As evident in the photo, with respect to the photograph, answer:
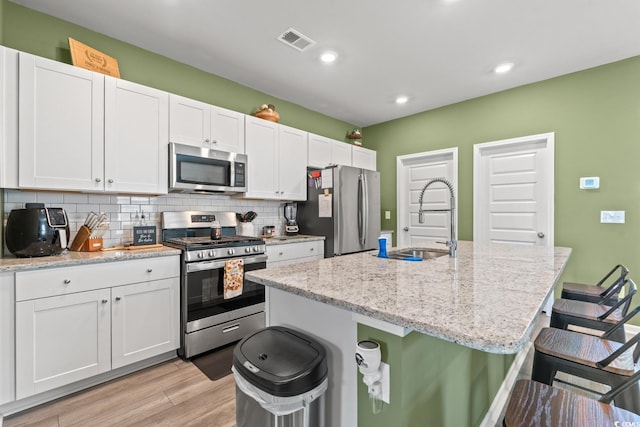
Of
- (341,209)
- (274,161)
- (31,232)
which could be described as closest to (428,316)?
(31,232)

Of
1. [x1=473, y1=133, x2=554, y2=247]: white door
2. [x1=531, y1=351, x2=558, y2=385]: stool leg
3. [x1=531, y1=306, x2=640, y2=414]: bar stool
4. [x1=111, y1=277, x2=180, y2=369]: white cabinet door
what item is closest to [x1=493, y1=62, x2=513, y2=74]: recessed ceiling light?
[x1=473, y1=133, x2=554, y2=247]: white door

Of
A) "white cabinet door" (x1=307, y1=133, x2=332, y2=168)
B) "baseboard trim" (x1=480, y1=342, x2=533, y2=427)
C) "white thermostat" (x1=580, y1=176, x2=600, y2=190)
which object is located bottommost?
"baseboard trim" (x1=480, y1=342, x2=533, y2=427)

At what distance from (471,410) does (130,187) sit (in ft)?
9.06

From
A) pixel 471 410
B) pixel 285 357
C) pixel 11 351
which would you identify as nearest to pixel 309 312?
pixel 285 357

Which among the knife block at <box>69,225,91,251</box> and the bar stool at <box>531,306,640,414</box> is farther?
the knife block at <box>69,225,91,251</box>

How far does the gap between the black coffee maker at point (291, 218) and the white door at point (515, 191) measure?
7.85 ft

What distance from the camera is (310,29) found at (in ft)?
7.98

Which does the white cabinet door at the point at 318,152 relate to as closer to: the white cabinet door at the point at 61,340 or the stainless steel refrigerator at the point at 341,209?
the stainless steel refrigerator at the point at 341,209

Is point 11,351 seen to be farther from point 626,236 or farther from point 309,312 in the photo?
point 626,236

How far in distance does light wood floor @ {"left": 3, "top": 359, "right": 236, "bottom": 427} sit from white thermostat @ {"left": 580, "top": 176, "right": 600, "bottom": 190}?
3902 millimetres

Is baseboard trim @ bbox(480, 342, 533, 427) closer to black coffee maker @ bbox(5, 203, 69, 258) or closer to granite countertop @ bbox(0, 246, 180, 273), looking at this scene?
granite countertop @ bbox(0, 246, 180, 273)

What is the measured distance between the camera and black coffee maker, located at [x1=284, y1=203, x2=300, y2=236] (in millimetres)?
3828

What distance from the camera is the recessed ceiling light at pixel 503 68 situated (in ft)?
9.75

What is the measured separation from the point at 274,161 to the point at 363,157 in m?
1.79
